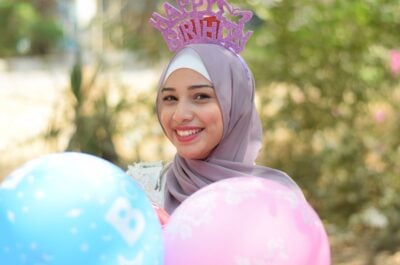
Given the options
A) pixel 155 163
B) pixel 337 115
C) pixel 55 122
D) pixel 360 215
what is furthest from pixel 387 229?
pixel 155 163

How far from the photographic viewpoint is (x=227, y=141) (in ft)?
8.98

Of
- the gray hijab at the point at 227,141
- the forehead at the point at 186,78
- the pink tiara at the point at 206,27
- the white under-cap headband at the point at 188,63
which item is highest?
the pink tiara at the point at 206,27

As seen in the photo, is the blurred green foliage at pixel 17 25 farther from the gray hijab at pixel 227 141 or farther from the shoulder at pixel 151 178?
the gray hijab at pixel 227 141

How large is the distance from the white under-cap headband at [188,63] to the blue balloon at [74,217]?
0.76 m

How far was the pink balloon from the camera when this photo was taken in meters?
2.01

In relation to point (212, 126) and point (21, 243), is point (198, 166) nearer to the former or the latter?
point (212, 126)

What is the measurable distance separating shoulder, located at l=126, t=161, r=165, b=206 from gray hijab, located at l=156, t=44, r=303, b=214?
0.06 meters

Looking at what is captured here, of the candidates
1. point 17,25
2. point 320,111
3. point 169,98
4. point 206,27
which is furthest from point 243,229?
point 17,25

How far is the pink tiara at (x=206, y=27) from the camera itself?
2.81 metres

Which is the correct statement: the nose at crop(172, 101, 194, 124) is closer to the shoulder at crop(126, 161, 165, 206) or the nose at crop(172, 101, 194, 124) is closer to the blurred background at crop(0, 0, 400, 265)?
the shoulder at crop(126, 161, 165, 206)

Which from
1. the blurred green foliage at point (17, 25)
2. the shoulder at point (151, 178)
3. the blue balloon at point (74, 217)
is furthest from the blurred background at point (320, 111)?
the blue balloon at point (74, 217)

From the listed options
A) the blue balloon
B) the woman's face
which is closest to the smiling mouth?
the woman's face

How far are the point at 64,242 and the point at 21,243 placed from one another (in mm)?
93

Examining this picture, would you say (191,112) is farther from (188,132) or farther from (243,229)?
(243,229)
